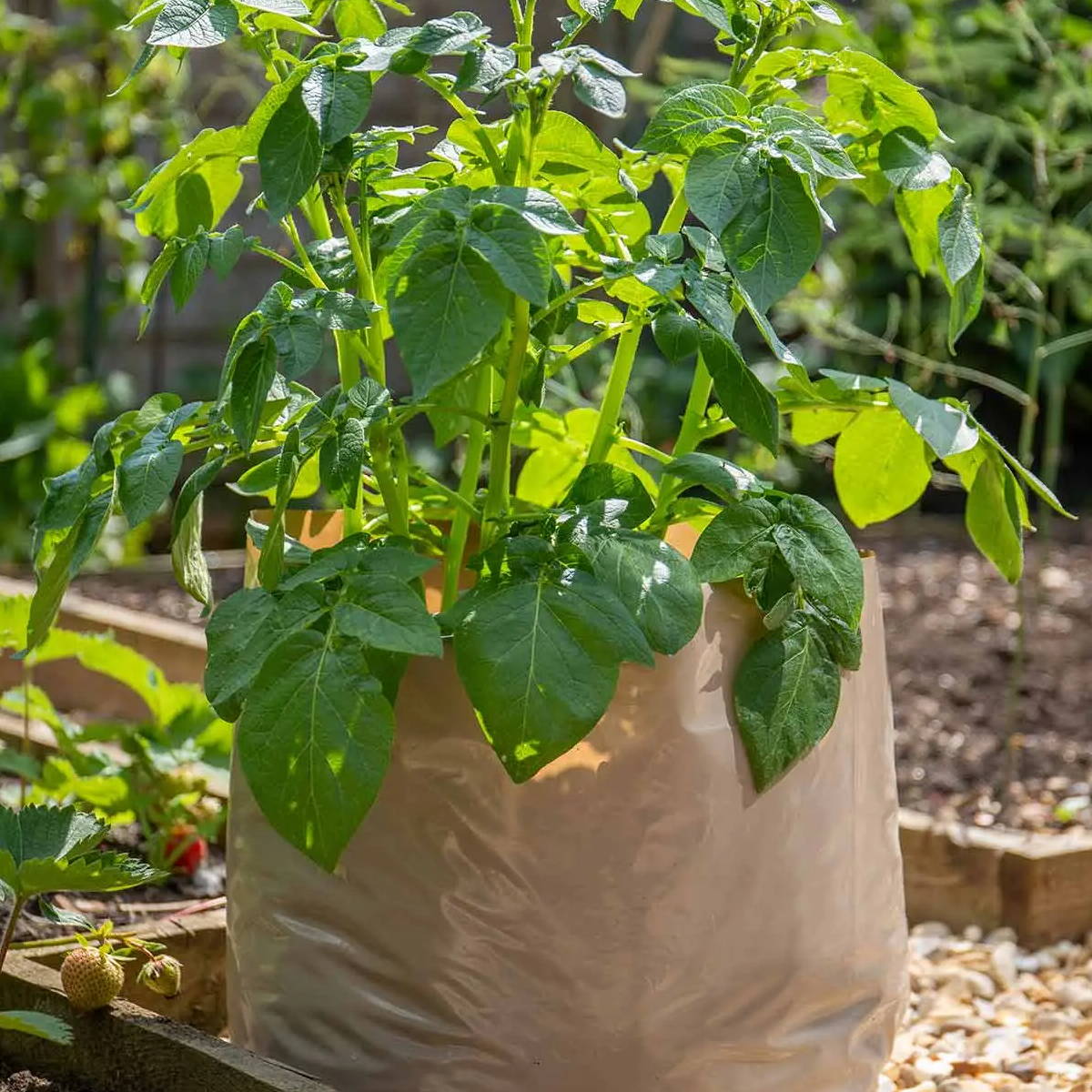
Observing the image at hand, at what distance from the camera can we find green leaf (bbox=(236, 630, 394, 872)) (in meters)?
0.95

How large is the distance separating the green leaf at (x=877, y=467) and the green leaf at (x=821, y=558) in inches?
8.2

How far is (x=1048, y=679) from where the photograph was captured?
2.81 m

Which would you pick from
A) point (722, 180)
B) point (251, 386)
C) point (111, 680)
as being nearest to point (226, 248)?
point (251, 386)

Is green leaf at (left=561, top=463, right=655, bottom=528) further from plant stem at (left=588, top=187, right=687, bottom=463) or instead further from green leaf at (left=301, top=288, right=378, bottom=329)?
green leaf at (left=301, top=288, right=378, bottom=329)

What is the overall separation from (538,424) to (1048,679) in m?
1.74

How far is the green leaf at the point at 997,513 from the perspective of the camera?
3.90 ft

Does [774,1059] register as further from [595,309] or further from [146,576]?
[146,576]

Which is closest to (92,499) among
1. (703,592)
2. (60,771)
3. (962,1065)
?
(703,592)

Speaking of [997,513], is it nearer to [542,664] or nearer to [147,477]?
[542,664]

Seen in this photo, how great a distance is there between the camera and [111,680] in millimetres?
2490

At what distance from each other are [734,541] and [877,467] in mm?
282

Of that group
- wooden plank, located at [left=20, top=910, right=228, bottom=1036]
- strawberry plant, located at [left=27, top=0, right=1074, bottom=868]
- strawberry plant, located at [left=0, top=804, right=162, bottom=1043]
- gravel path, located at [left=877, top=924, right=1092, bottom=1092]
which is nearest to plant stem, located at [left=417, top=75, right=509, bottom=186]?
strawberry plant, located at [left=27, top=0, right=1074, bottom=868]

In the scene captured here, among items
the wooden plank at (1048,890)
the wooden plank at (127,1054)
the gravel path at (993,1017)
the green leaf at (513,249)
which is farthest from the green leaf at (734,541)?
the wooden plank at (1048,890)

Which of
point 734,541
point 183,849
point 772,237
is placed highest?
point 772,237
